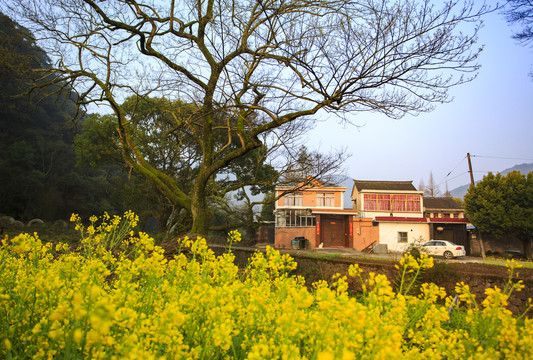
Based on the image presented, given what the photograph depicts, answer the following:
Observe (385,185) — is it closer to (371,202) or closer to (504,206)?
(371,202)

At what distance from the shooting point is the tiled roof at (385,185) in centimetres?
2975

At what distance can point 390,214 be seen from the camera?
1125 inches

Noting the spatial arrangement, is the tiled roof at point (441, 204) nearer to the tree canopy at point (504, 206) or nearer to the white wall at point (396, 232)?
the white wall at point (396, 232)

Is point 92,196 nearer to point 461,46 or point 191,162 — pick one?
point 191,162

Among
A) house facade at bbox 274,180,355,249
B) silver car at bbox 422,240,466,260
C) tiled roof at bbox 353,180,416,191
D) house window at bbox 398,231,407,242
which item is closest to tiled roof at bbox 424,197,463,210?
tiled roof at bbox 353,180,416,191

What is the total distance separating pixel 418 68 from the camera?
4504 millimetres

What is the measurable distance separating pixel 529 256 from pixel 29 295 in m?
29.1

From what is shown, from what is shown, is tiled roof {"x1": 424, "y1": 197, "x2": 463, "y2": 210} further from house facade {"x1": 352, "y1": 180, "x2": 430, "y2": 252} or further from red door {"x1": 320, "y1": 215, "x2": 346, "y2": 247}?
red door {"x1": 320, "y1": 215, "x2": 346, "y2": 247}

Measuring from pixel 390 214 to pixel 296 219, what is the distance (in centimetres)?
829

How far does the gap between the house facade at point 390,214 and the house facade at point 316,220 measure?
52.4 inches

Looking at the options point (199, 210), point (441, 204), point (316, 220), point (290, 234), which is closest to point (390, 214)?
point (316, 220)

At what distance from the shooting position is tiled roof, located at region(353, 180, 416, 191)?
29750mm

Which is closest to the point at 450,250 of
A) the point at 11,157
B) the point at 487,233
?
the point at 487,233

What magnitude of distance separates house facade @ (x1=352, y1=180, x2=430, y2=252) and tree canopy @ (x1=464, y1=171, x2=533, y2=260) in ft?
12.7
